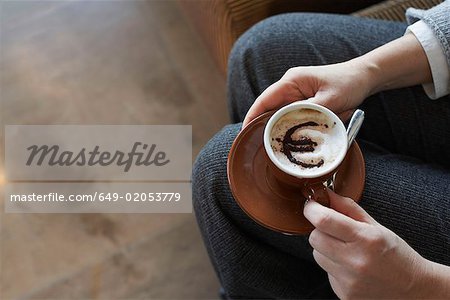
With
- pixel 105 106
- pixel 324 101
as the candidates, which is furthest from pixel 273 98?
pixel 105 106

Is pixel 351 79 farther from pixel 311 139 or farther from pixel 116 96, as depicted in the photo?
pixel 116 96

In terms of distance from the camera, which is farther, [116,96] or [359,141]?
[116,96]

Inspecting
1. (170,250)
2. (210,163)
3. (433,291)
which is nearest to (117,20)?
(170,250)

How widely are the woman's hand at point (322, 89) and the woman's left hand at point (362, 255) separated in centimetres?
16

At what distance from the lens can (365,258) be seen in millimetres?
603

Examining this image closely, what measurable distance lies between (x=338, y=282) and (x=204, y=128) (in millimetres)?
709

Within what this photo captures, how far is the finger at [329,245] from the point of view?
23.7 inches

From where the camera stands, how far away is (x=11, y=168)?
4.02 feet

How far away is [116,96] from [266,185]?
73cm

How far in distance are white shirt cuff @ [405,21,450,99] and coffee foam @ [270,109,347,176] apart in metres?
0.23

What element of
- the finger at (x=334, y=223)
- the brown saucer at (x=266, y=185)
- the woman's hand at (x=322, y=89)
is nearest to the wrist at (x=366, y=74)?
the woman's hand at (x=322, y=89)

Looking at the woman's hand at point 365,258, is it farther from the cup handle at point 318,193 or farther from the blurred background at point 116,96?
the blurred background at point 116,96

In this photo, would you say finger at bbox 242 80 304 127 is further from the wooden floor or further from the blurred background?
the wooden floor

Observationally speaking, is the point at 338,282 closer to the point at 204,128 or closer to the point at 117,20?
the point at 204,128
